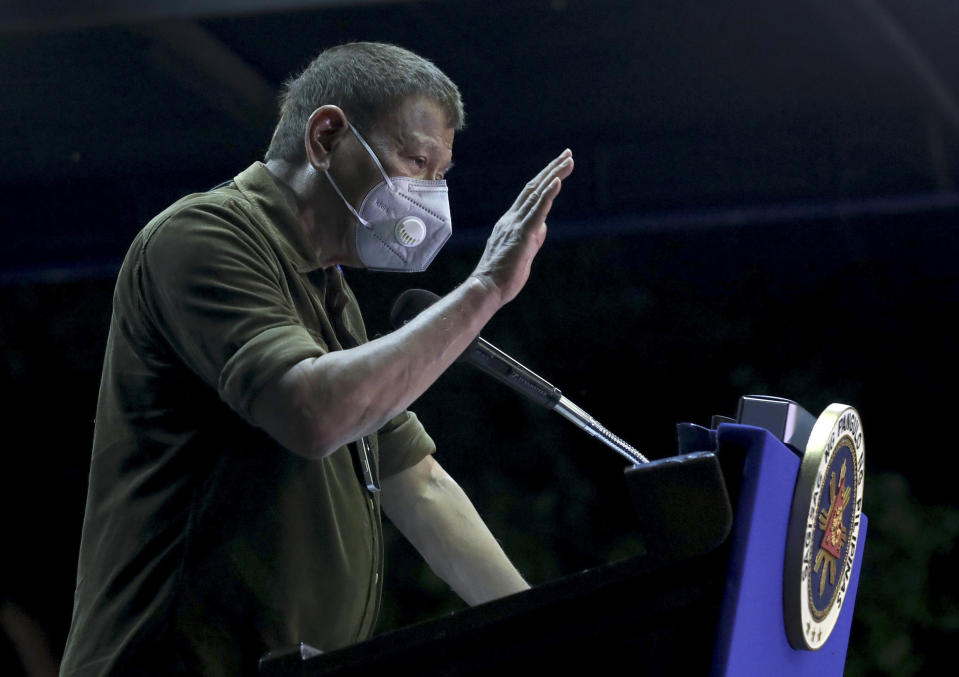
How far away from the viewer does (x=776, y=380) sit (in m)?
3.22

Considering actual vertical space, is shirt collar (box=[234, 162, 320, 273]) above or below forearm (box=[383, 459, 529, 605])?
above

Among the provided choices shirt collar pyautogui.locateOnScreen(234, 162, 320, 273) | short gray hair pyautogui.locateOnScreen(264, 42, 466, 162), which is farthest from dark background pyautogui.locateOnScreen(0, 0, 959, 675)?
shirt collar pyautogui.locateOnScreen(234, 162, 320, 273)

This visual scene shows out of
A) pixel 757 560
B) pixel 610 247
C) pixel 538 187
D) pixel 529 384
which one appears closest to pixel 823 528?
pixel 757 560

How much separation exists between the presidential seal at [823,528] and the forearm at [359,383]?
39 centimetres

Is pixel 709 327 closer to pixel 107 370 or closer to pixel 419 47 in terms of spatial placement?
pixel 419 47

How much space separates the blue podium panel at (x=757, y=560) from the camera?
0.78 meters

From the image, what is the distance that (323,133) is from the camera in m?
1.42

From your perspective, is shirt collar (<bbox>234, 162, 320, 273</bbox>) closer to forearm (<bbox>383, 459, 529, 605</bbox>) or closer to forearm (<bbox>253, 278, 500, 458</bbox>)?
forearm (<bbox>253, 278, 500, 458</bbox>)

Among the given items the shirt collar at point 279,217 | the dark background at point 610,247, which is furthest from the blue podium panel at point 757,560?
the dark background at point 610,247

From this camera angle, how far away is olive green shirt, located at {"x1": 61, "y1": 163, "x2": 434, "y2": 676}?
42.1 inches

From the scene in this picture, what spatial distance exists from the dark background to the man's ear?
1.41 m

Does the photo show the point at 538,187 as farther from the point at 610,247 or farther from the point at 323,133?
the point at 610,247

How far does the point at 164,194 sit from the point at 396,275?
2.62 ft

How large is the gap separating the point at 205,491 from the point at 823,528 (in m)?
0.60
